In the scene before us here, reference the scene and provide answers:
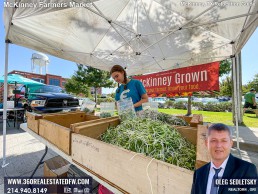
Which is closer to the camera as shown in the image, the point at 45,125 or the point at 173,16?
the point at 45,125

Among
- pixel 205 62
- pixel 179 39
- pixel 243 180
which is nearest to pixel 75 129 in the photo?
pixel 243 180

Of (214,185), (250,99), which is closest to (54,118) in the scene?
(214,185)

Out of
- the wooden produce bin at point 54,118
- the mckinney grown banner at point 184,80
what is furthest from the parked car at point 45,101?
the wooden produce bin at point 54,118

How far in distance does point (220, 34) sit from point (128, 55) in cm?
248

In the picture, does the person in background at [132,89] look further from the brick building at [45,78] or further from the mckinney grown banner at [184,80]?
the brick building at [45,78]

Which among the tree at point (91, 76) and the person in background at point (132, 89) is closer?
the person in background at point (132, 89)

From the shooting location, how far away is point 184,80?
5.34m

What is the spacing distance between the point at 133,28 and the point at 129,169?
3.45 metres

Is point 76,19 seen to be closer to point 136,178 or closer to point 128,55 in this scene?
point 128,55

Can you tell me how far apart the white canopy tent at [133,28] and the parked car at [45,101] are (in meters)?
2.83

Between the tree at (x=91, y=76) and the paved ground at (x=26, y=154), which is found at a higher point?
the tree at (x=91, y=76)

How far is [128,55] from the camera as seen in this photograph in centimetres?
461

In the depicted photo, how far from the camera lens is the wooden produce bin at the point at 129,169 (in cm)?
70

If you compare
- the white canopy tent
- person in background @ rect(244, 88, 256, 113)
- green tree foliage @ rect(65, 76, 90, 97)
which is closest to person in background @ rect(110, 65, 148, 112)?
the white canopy tent
